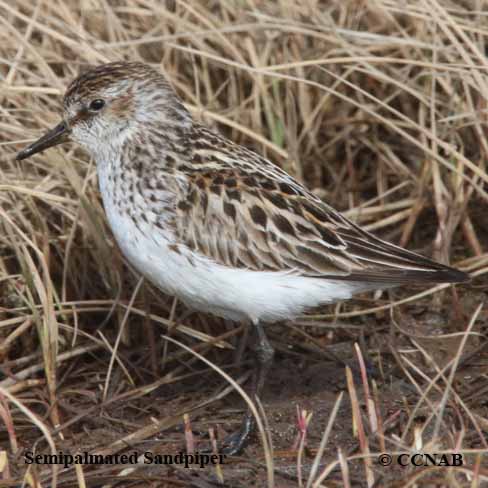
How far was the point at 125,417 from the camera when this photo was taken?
510cm

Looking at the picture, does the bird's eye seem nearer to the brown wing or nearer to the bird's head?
the bird's head

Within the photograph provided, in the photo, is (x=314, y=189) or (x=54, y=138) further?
(x=314, y=189)

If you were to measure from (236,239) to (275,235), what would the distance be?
18 centimetres

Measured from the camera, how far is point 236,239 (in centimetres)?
474

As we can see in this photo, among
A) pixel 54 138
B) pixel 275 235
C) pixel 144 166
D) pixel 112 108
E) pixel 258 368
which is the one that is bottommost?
pixel 258 368

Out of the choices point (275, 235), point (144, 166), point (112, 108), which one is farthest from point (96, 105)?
point (275, 235)

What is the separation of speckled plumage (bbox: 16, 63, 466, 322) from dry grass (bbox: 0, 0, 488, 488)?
41cm

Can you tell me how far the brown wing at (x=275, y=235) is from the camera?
4.70 metres

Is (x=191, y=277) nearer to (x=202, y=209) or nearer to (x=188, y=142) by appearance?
(x=202, y=209)

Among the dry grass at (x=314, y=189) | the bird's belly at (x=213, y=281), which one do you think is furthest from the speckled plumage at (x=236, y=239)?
the dry grass at (x=314, y=189)

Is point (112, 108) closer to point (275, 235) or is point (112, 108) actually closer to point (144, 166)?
point (144, 166)

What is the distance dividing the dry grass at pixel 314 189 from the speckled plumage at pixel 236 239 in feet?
1.33

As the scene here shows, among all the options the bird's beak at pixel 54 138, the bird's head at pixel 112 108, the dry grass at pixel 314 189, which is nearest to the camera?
the dry grass at pixel 314 189

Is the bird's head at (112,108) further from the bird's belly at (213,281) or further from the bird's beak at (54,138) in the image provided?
the bird's belly at (213,281)
